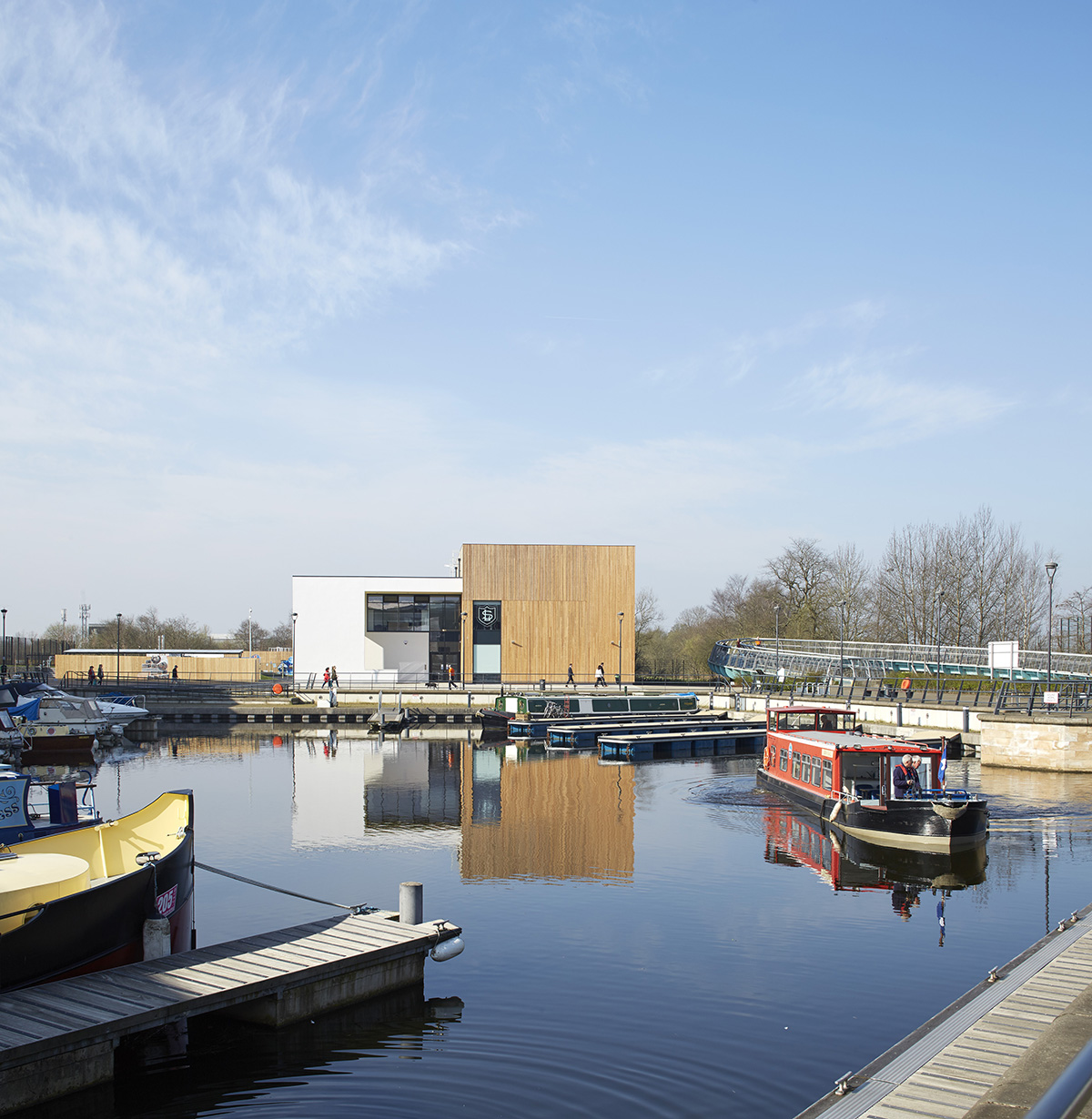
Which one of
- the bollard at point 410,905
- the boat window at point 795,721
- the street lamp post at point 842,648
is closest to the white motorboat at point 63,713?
the boat window at point 795,721

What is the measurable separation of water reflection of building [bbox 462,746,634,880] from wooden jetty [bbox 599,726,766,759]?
2.60m

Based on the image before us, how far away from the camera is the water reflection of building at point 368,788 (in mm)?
25109

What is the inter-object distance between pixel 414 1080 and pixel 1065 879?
45.8 ft

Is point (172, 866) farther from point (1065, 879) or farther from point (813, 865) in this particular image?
point (1065, 879)

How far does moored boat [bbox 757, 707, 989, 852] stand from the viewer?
20.6m

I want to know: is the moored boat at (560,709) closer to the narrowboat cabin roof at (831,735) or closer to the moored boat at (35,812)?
the narrowboat cabin roof at (831,735)

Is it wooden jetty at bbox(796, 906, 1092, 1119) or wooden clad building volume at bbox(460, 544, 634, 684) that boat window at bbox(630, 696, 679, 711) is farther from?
wooden jetty at bbox(796, 906, 1092, 1119)

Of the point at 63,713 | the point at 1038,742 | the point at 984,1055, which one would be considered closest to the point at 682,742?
the point at 1038,742

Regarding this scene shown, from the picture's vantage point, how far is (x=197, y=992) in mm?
10234

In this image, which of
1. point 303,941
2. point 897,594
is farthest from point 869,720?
point 303,941

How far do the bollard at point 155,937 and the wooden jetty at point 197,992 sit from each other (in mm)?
580

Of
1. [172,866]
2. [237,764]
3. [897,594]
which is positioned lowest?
[237,764]

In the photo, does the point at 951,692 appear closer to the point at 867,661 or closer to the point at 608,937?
the point at 867,661

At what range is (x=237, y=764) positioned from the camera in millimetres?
38906
